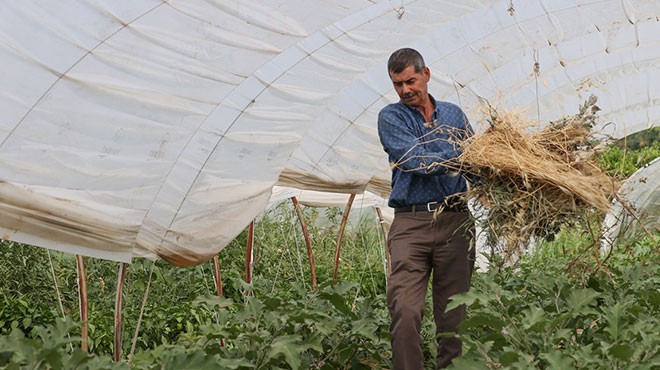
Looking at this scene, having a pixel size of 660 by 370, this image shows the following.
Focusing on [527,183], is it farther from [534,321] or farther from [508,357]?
[508,357]

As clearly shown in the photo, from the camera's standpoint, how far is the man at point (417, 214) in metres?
5.14

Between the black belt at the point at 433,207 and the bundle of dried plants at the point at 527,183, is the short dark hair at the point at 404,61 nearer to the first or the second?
the bundle of dried plants at the point at 527,183

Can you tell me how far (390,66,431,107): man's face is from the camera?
17.1 feet

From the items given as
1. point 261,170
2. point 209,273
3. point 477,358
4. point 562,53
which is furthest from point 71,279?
point 477,358

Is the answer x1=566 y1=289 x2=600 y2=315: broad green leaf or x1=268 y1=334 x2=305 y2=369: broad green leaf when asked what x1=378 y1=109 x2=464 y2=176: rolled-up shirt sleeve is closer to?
x1=566 y1=289 x2=600 y2=315: broad green leaf

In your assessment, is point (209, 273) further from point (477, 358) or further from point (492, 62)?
point (477, 358)

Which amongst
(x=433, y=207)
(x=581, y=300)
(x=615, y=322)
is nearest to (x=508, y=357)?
(x=615, y=322)

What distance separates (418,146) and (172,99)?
52.4 inches

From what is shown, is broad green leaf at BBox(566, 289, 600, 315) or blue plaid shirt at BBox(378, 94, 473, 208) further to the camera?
blue plaid shirt at BBox(378, 94, 473, 208)

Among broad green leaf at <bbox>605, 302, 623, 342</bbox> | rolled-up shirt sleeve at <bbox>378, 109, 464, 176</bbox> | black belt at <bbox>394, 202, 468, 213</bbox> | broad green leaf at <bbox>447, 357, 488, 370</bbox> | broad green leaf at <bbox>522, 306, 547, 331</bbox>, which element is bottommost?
broad green leaf at <bbox>447, 357, 488, 370</bbox>

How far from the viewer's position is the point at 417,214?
5.23m

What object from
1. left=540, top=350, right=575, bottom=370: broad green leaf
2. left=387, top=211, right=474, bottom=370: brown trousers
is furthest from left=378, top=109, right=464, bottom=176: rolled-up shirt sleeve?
left=540, top=350, right=575, bottom=370: broad green leaf

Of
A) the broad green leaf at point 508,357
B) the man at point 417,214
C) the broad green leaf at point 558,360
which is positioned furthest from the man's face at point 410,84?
the broad green leaf at point 558,360

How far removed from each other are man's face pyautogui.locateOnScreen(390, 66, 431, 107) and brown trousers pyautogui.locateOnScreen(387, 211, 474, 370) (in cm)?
58
